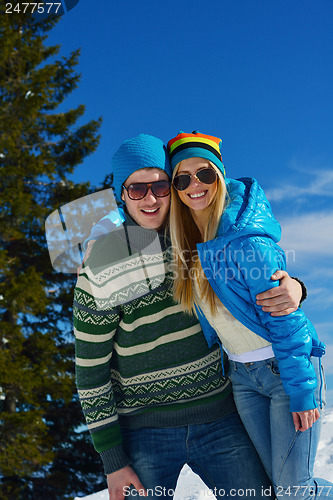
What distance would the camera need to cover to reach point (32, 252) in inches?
432

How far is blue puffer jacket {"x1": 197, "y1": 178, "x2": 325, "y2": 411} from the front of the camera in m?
1.96

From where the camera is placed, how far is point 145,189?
245cm

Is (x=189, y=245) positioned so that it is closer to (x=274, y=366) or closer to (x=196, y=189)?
(x=196, y=189)

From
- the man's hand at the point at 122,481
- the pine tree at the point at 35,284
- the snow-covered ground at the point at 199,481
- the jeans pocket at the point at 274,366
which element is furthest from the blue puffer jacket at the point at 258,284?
the pine tree at the point at 35,284

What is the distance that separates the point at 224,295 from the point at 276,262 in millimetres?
338

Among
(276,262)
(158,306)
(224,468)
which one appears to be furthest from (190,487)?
(276,262)

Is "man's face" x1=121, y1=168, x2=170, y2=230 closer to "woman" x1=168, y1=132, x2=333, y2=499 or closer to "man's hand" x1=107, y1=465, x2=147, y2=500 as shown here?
"woman" x1=168, y1=132, x2=333, y2=499

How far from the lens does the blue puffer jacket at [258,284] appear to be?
1.96 meters

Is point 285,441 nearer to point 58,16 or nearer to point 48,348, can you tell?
point 48,348

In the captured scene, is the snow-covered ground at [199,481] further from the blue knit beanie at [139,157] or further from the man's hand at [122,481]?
the blue knit beanie at [139,157]

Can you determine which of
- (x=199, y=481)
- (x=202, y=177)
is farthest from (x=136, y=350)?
(x=199, y=481)

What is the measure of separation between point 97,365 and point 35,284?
7278mm

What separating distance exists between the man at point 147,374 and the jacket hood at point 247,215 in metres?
0.48

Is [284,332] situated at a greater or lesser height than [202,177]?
lesser
